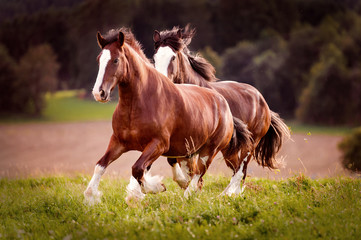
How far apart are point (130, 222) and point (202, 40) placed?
44.2 metres

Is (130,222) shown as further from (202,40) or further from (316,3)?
(316,3)

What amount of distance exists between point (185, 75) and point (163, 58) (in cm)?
51

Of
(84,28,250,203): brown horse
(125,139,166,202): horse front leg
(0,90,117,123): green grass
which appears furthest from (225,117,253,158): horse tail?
(0,90,117,123): green grass

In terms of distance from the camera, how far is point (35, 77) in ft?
139

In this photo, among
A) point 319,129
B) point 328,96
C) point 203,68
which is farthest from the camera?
point 319,129

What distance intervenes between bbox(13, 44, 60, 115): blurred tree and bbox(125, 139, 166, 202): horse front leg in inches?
1450

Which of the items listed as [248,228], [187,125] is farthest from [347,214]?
[187,125]

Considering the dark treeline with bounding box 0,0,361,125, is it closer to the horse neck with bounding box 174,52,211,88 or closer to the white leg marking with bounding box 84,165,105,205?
the horse neck with bounding box 174,52,211,88

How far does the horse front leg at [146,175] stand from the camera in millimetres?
5266

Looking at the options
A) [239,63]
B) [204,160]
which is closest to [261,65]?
[239,63]

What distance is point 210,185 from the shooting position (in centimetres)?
796

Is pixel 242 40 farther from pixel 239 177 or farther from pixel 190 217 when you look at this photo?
pixel 190 217

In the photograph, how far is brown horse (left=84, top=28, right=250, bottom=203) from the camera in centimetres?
514

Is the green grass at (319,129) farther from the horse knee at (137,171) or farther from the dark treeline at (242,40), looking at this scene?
the horse knee at (137,171)
